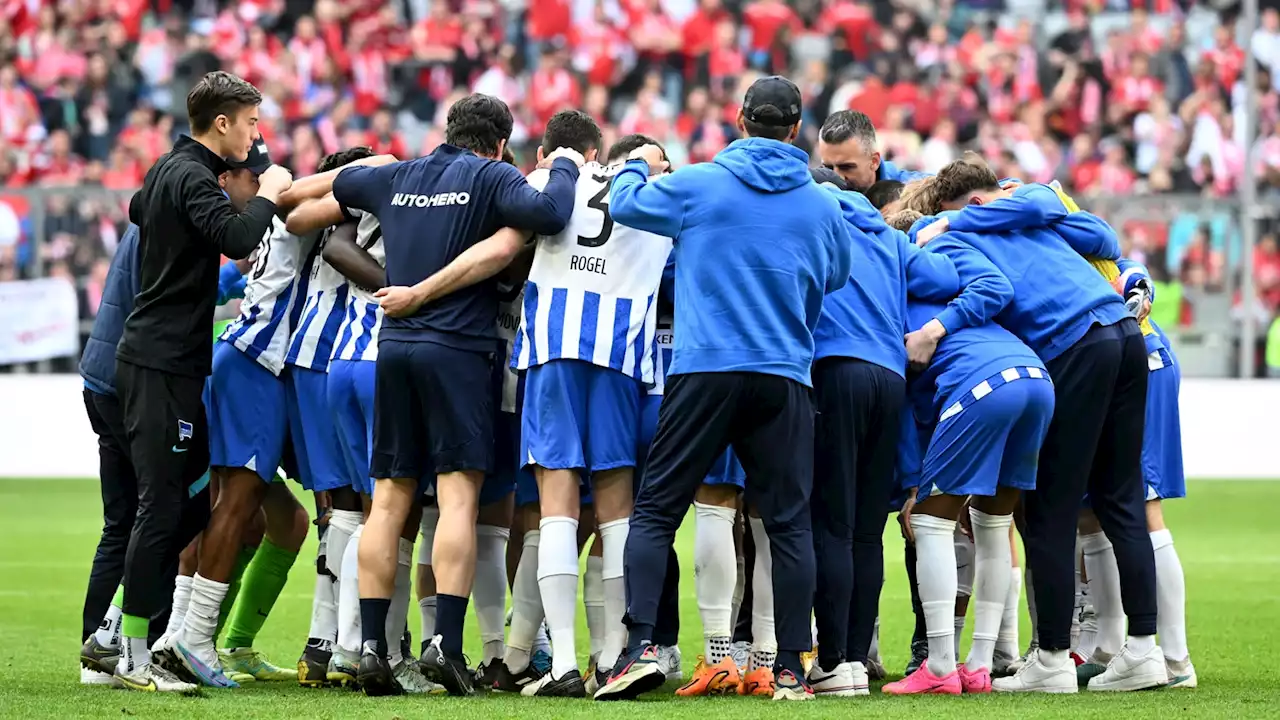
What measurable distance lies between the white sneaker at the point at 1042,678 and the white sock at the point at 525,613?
1.89m

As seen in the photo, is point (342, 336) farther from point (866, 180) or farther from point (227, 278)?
point (866, 180)

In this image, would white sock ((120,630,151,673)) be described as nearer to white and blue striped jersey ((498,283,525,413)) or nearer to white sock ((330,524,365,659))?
white sock ((330,524,365,659))

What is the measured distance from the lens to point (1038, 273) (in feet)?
24.0

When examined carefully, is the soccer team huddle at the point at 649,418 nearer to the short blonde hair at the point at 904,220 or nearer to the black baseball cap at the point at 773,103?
the black baseball cap at the point at 773,103

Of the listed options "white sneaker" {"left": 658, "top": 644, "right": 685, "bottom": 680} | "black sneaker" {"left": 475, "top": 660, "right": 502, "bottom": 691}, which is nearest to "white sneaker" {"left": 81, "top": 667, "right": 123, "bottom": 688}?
"black sneaker" {"left": 475, "top": 660, "right": 502, "bottom": 691}

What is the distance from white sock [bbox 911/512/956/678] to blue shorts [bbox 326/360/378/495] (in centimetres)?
224

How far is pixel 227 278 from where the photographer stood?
8188 mm

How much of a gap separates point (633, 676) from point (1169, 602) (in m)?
2.41

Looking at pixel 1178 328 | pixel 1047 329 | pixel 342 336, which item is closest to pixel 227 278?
pixel 342 336

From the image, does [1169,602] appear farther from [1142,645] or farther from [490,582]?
[490,582]

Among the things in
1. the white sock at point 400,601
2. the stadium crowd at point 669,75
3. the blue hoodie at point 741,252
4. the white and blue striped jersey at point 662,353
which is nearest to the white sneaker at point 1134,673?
the blue hoodie at point 741,252

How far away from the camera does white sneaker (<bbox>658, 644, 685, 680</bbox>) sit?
739 centimetres

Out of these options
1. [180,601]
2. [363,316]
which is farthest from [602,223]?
[180,601]

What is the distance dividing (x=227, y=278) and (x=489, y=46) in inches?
581
